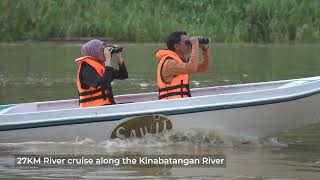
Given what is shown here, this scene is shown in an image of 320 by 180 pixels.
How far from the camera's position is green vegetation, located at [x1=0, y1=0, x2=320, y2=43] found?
33.8m

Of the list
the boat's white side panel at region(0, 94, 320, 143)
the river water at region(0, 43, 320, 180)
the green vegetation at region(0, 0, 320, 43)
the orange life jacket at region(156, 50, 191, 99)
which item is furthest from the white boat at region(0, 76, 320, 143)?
the green vegetation at region(0, 0, 320, 43)

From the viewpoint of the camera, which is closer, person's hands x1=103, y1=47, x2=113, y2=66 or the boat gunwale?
the boat gunwale

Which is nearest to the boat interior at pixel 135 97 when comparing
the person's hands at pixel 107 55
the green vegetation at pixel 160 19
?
the person's hands at pixel 107 55

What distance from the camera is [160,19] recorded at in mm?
34531

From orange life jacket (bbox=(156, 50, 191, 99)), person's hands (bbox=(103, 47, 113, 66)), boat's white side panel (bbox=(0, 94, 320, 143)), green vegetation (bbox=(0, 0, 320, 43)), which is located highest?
green vegetation (bbox=(0, 0, 320, 43))

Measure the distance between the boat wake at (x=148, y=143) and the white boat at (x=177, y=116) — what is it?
0.06m

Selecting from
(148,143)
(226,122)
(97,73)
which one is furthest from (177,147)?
(97,73)

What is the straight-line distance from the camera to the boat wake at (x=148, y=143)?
29.7ft

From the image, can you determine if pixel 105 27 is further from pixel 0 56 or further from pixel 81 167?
pixel 81 167

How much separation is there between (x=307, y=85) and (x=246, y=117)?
0.72 metres

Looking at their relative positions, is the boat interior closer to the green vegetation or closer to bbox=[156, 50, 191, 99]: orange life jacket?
bbox=[156, 50, 191, 99]: orange life jacket

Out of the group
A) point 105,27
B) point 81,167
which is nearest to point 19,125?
point 81,167

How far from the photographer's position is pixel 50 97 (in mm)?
14070

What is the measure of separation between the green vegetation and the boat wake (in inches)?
950
